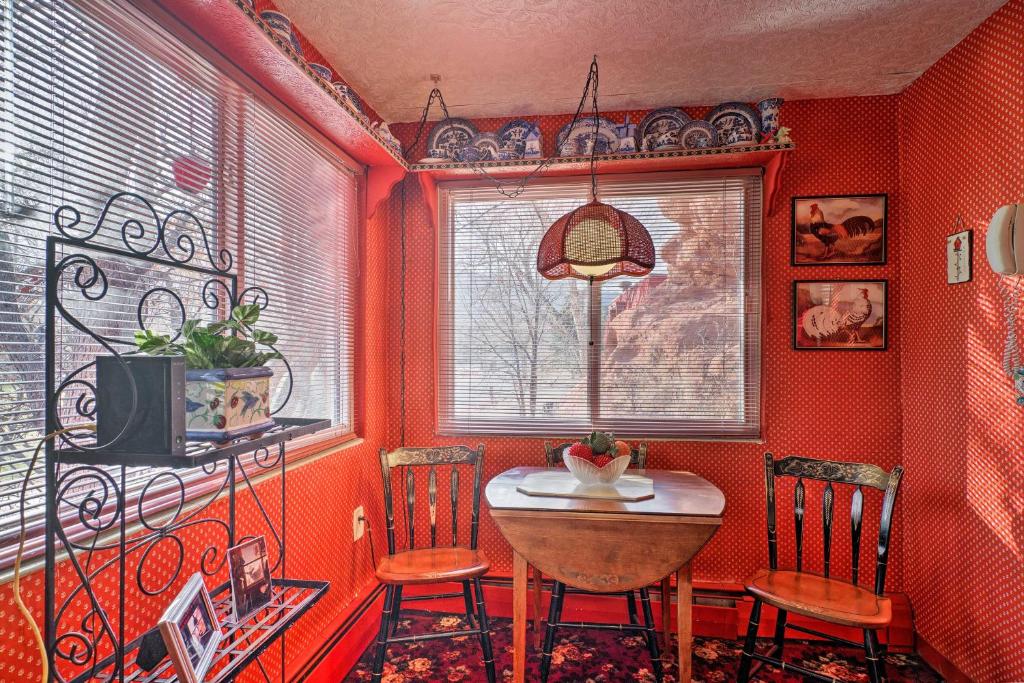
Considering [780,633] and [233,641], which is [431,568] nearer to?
[233,641]

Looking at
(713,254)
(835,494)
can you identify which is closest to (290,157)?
(713,254)

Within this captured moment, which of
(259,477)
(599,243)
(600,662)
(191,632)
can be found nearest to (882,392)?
(599,243)

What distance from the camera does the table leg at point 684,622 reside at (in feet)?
6.23

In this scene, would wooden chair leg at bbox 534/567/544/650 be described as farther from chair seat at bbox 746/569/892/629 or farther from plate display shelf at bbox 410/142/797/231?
plate display shelf at bbox 410/142/797/231

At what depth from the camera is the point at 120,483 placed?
4.04 ft

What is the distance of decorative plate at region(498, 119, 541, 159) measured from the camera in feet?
8.57

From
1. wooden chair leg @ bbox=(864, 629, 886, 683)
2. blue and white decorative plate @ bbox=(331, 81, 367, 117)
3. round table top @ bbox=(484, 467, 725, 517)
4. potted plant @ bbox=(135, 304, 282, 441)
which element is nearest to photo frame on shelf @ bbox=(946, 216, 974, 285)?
round table top @ bbox=(484, 467, 725, 517)

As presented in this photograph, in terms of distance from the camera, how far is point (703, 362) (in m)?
2.59

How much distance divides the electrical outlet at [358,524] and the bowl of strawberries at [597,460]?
1.02 metres

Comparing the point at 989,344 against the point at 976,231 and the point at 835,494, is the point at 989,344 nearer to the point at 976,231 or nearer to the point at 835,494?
the point at 976,231

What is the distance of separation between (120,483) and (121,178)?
71 cm

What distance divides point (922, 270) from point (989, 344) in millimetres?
493

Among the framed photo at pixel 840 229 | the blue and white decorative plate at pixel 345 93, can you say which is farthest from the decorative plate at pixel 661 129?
the blue and white decorative plate at pixel 345 93

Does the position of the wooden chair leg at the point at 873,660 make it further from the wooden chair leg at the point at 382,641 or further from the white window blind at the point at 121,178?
the white window blind at the point at 121,178
